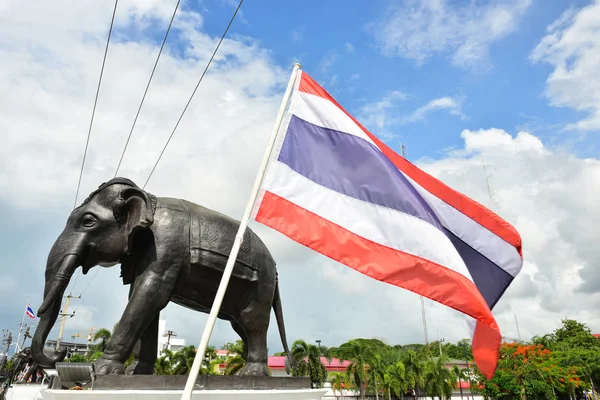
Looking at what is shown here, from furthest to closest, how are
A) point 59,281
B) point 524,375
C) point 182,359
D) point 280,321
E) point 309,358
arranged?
point 524,375 < point 182,359 < point 309,358 < point 280,321 < point 59,281

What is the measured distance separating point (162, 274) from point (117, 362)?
3.71ft

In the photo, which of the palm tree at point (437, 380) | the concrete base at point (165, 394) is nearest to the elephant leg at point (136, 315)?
the concrete base at point (165, 394)

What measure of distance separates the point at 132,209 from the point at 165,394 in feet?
7.93

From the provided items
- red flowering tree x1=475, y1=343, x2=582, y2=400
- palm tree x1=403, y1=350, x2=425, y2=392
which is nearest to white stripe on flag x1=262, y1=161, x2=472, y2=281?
palm tree x1=403, y1=350, x2=425, y2=392

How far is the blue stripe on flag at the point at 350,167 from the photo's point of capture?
17.3 feet

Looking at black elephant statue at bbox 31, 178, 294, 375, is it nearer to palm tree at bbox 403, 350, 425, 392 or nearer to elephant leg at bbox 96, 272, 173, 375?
elephant leg at bbox 96, 272, 173, 375

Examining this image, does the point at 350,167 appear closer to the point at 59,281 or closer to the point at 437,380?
the point at 59,281

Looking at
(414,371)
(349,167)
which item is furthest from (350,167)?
(414,371)

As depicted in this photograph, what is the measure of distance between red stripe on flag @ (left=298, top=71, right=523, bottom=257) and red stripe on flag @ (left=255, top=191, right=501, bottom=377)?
1239 millimetres

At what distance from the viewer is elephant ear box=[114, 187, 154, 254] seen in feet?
19.5

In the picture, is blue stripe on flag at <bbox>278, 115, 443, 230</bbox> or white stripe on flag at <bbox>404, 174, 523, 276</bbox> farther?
white stripe on flag at <bbox>404, 174, 523, 276</bbox>

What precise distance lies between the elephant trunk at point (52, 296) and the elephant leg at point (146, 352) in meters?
0.97

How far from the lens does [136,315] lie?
555 cm

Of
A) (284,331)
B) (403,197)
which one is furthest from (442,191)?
(284,331)
